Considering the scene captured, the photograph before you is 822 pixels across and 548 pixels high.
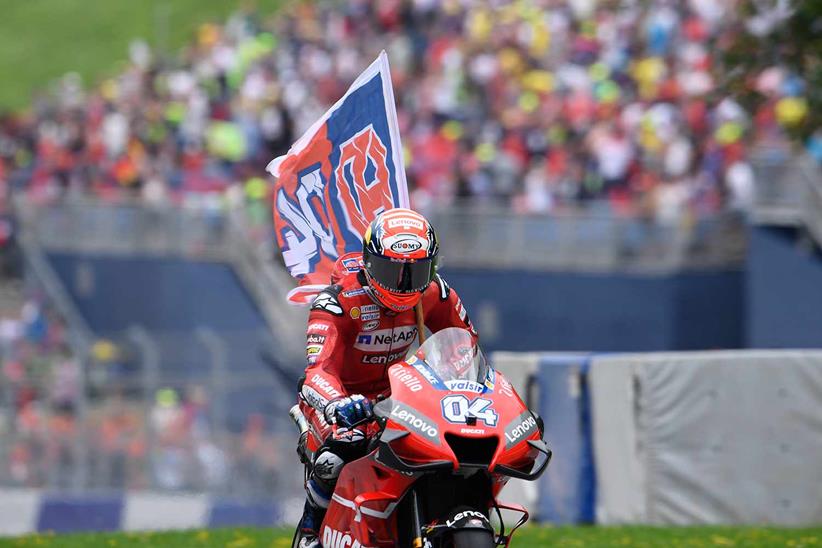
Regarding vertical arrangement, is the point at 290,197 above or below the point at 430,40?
Answer: below

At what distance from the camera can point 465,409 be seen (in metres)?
7.06

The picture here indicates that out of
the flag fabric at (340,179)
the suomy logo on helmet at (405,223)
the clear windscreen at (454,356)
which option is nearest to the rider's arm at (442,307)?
the suomy logo on helmet at (405,223)

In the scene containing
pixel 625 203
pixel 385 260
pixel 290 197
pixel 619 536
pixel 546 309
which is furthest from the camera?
pixel 546 309

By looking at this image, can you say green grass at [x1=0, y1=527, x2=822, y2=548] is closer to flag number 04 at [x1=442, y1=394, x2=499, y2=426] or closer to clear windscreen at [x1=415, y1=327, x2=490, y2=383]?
clear windscreen at [x1=415, y1=327, x2=490, y2=383]

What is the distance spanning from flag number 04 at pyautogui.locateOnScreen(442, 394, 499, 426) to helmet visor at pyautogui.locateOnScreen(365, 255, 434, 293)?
868mm

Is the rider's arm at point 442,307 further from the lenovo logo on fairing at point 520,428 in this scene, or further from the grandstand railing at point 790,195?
the grandstand railing at point 790,195

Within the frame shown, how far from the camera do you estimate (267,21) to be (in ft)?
93.1

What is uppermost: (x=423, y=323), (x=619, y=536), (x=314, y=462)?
(x=423, y=323)

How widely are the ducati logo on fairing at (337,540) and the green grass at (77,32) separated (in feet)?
95.8

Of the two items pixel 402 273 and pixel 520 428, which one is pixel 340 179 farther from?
pixel 520 428

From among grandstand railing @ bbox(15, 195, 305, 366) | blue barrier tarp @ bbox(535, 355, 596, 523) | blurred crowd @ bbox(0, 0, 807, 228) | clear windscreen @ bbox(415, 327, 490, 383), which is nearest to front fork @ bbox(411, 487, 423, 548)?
clear windscreen @ bbox(415, 327, 490, 383)

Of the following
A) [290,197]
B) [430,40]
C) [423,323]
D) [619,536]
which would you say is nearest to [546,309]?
[430,40]

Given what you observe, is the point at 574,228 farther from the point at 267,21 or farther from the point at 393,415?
the point at 393,415

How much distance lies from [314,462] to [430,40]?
16775 millimetres
